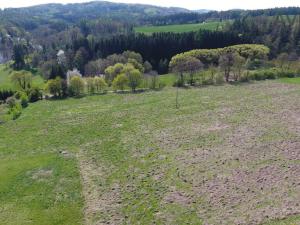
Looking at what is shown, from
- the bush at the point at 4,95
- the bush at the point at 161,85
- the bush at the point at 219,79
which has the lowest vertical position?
the bush at the point at 4,95

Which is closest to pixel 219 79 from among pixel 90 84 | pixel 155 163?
pixel 90 84

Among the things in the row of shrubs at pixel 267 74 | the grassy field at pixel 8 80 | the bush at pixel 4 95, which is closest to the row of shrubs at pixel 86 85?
the bush at pixel 4 95

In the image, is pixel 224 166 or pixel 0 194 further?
pixel 224 166

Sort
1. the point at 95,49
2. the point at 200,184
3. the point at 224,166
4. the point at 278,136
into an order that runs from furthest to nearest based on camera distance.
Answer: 1. the point at 95,49
2. the point at 278,136
3. the point at 224,166
4. the point at 200,184

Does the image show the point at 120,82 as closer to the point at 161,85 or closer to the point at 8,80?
the point at 161,85

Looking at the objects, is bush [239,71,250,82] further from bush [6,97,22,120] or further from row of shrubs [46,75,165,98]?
bush [6,97,22,120]

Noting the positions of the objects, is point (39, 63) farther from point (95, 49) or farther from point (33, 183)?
point (33, 183)

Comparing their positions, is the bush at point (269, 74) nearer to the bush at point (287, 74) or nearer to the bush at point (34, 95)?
the bush at point (287, 74)


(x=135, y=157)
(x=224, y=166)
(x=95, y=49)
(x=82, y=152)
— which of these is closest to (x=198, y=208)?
(x=224, y=166)
